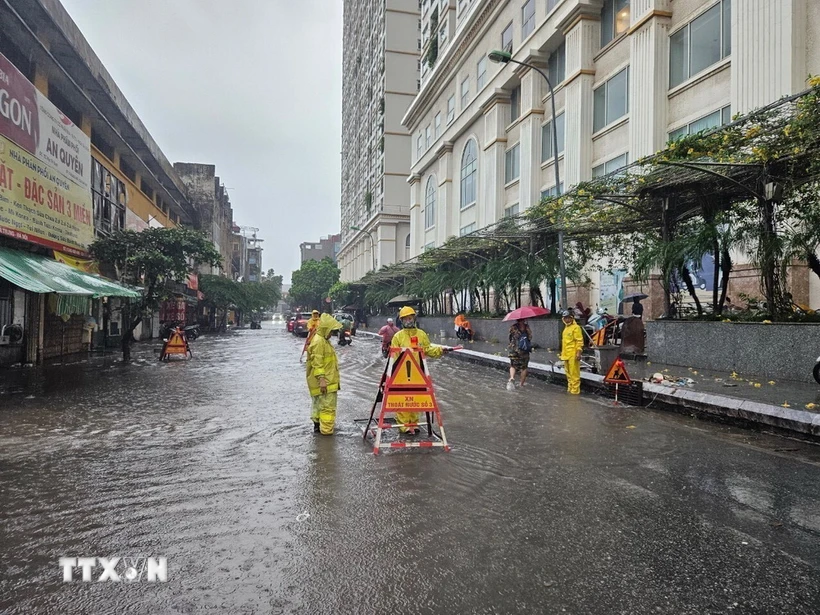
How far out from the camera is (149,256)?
18.0 m

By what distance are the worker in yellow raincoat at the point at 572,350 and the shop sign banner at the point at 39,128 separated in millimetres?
13924

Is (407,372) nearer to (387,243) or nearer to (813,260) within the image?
(813,260)

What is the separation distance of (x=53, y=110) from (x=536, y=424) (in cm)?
1669

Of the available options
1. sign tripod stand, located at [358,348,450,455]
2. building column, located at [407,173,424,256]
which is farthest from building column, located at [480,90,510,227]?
sign tripod stand, located at [358,348,450,455]

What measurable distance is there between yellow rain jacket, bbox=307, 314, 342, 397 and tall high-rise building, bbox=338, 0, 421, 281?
177ft

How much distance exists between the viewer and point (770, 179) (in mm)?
11180

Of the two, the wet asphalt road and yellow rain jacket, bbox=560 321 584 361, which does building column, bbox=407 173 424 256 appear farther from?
the wet asphalt road

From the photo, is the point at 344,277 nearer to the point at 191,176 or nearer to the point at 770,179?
the point at 191,176

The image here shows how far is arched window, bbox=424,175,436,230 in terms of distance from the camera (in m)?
49.0

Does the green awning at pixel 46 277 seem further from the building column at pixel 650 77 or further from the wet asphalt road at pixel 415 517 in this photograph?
the building column at pixel 650 77

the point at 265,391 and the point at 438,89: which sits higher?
the point at 438,89

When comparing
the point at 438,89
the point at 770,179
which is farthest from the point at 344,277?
the point at 770,179

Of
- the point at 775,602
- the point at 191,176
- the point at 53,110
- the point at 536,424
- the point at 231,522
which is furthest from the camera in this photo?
the point at 191,176

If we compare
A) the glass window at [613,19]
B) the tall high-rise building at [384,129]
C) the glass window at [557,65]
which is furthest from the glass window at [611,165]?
the tall high-rise building at [384,129]
